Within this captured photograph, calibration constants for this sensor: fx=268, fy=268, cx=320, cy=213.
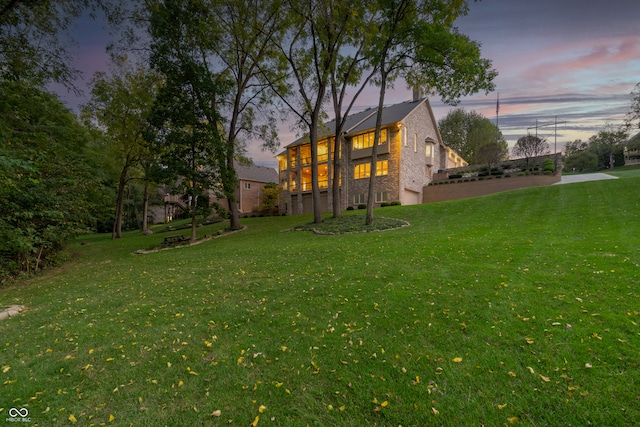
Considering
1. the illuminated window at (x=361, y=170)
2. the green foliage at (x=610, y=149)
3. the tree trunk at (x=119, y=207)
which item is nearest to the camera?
the tree trunk at (x=119, y=207)

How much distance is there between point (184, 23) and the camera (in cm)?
1335

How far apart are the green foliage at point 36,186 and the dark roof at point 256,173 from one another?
78.9 ft

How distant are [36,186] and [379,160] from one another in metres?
22.6

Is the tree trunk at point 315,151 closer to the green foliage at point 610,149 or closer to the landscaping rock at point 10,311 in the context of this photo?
the landscaping rock at point 10,311

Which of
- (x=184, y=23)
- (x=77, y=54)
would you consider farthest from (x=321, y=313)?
(x=184, y=23)

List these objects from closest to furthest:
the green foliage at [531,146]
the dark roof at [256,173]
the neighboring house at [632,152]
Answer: the green foliage at [531,146]
the dark roof at [256,173]
the neighboring house at [632,152]

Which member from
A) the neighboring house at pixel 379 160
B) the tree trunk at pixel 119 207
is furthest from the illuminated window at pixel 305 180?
the tree trunk at pixel 119 207

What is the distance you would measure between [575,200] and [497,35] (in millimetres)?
9615

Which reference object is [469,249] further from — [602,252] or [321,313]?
[321,313]

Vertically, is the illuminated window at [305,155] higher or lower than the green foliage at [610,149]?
lower

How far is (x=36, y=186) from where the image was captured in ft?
29.8

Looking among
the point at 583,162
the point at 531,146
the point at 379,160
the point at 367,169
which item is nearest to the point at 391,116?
the point at 379,160

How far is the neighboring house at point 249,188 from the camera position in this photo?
35.8 metres

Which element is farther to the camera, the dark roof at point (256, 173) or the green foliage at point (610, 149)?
the green foliage at point (610, 149)
